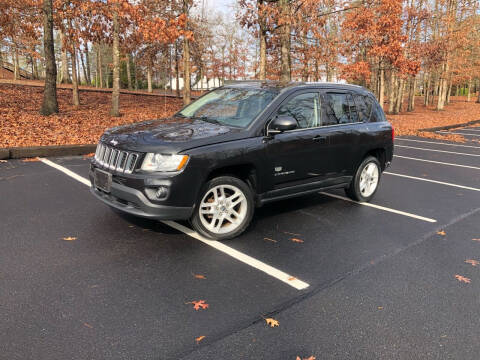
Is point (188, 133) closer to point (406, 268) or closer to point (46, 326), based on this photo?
point (46, 326)

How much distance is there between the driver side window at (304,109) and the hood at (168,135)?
0.86m

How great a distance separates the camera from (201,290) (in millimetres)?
3387

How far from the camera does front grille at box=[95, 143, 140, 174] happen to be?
4.16 meters

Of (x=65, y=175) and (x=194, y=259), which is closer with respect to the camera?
(x=194, y=259)

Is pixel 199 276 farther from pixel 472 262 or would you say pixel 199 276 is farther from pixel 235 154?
pixel 472 262

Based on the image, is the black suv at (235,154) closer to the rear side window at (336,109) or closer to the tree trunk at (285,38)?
the rear side window at (336,109)

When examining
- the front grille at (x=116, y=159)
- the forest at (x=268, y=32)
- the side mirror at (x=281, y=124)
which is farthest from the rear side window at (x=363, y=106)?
the forest at (x=268, y=32)

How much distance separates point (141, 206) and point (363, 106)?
4.00 meters

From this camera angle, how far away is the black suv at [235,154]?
408 centimetres

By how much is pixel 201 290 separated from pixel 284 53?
47.7 feet

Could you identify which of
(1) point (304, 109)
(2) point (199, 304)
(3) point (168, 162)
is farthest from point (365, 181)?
(2) point (199, 304)

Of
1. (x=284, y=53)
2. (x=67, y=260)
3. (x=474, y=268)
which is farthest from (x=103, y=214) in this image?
(x=284, y=53)

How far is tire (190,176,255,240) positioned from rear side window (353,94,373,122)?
2.63m

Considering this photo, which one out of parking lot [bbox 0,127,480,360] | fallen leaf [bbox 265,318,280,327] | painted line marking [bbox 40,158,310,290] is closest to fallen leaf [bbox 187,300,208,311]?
parking lot [bbox 0,127,480,360]
